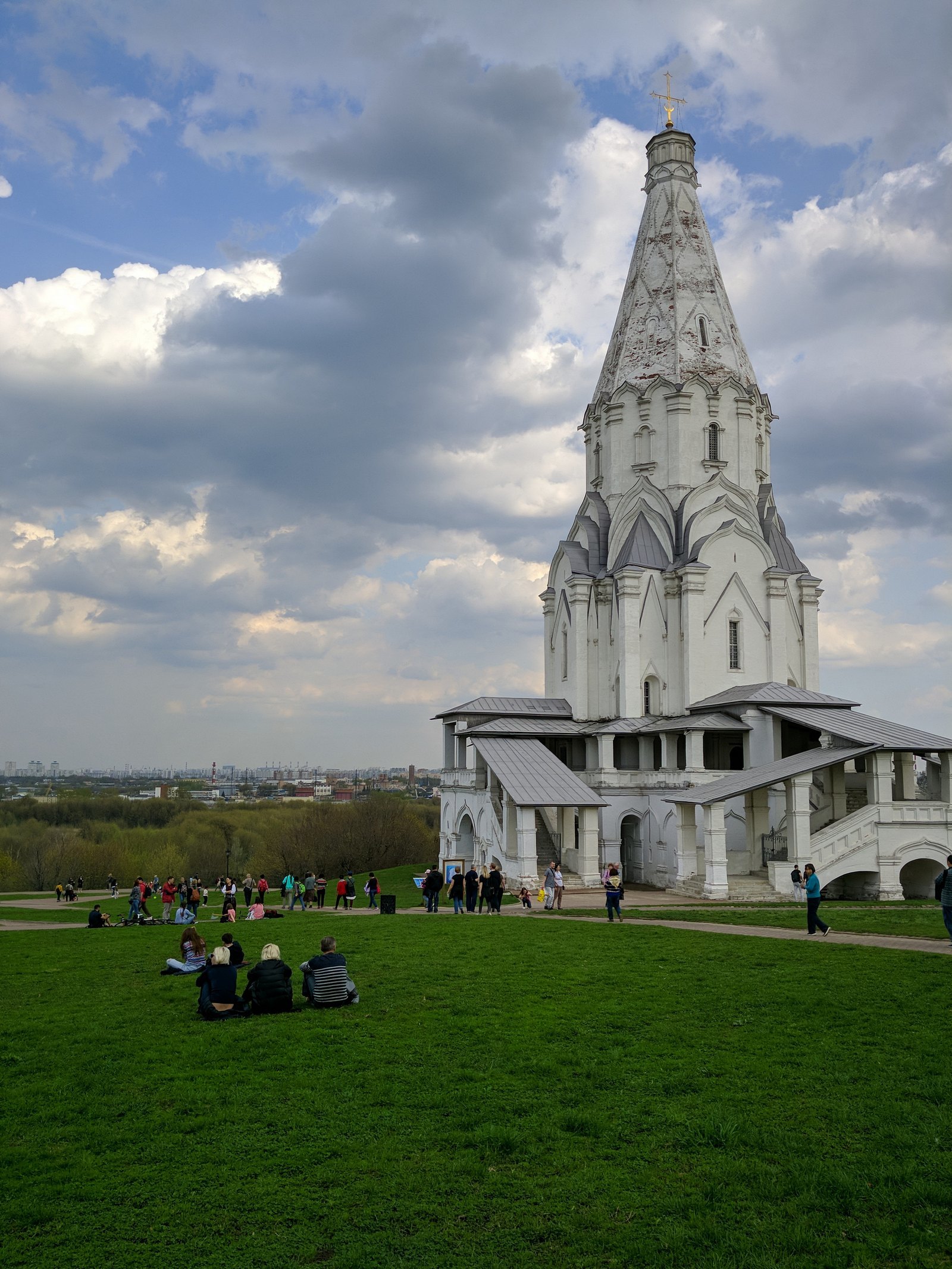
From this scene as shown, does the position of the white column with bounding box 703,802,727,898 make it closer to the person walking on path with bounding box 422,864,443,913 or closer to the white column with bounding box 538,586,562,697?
the person walking on path with bounding box 422,864,443,913

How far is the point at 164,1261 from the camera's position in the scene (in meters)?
5.49

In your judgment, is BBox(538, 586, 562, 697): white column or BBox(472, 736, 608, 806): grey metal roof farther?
BBox(538, 586, 562, 697): white column

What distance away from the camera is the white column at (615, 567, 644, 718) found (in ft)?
127

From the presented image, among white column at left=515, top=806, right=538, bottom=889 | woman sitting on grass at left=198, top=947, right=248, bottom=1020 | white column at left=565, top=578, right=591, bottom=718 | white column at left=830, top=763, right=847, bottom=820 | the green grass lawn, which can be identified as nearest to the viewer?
the green grass lawn

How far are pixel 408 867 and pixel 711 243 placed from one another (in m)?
37.6

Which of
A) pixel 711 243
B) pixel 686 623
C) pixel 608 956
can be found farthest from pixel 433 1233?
pixel 711 243

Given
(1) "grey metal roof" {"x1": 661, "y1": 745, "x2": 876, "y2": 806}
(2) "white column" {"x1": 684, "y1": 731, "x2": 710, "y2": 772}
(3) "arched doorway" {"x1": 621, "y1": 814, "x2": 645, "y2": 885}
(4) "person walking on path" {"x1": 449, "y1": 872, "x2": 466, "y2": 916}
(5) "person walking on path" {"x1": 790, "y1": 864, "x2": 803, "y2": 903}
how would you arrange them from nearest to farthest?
(4) "person walking on path" {"x1": 449, "y1": 872, "x2": 466, "y2": 916}
(5) "person walking on path" {"x1": 790, "y1": 864, "x2": 803, "y2": 903}
(1) "grey metal roof" {"x1": 661, "y1": 745, "x2": 876, "y2": 806}
(2) "white column" {"x1": 684, "y1": 731, "x2": 710, "y2": 772}
(3) "arched doorway" {"x1": 621, "y1": 814, "x2": 645, "y2": 885}

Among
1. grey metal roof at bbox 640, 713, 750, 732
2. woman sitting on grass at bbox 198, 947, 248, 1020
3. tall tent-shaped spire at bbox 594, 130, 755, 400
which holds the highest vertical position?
tall tent-shaped spire at bbox 594, 130, 755, 400

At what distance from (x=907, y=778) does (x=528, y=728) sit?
14157mm

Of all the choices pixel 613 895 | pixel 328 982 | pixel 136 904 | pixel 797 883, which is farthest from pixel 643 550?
pixel 328 982

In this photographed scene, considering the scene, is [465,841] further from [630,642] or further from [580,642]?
[630,642]

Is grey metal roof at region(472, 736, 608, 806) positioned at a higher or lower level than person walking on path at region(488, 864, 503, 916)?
higher

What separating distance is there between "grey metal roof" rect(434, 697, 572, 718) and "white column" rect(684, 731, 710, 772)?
281 inches

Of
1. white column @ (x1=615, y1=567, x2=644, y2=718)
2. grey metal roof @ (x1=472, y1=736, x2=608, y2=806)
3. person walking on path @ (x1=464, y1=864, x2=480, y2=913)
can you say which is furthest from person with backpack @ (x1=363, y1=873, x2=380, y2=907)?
white column @ (x1=615, y1=567, x2=644, y2=718)
